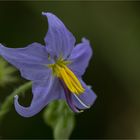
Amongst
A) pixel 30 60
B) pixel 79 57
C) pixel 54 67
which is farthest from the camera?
pixel 79 57

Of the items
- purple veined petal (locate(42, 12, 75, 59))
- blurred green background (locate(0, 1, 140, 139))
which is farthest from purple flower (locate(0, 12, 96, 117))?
blurred green background (locate(0, 1, 140, 139))

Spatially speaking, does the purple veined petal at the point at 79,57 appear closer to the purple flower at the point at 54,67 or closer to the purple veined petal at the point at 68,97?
the purple flower at the point at 54,67

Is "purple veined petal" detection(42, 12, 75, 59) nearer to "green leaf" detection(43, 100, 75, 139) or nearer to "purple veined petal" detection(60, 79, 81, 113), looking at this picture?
"purple veined petal" detection(60, 79, 81, 113)

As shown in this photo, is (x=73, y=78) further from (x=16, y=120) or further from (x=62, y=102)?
(x=16, y=120)

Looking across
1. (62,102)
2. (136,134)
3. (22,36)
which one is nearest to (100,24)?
(22,36)

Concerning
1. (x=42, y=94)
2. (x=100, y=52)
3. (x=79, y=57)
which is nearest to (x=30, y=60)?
(x=42, y=94)

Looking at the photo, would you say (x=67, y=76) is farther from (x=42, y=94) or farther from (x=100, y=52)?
(x=100, y=52)

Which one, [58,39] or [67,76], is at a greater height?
[58,39]
